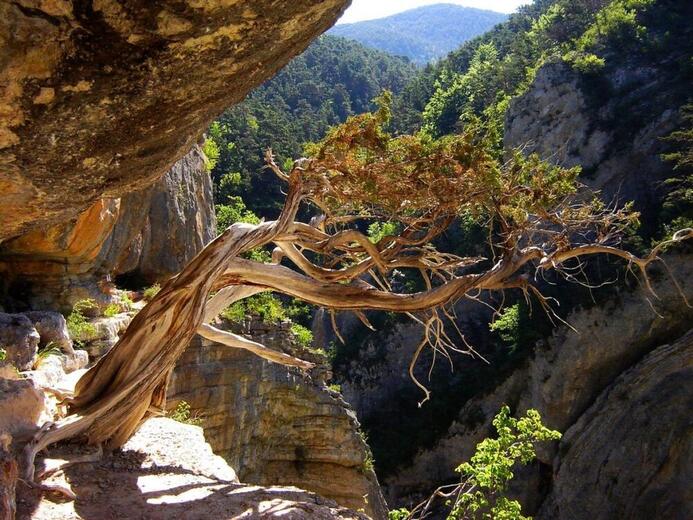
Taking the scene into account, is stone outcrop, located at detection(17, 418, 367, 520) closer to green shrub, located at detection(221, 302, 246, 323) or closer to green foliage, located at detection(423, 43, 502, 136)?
green shrub, located at detection(221, 302, 246, 323)

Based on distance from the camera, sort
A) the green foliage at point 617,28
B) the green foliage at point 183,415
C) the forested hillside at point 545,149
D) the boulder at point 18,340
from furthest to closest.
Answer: the green foliage at point 617,28
the forested hillside at point 545,149
the green foliage at point 183,415
the boulder at point 18,340

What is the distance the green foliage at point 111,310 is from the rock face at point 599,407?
16.7m

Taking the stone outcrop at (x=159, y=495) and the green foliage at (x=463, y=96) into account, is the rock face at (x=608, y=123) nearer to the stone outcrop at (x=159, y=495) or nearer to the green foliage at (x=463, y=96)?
the green foliage at (x=463, y=96)

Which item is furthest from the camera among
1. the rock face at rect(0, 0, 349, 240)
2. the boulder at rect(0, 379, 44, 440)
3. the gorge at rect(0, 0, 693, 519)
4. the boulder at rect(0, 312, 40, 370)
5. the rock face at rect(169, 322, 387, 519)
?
the rock face at rect(169, 322, 387, 519)

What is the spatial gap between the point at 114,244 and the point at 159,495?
8.00 meters

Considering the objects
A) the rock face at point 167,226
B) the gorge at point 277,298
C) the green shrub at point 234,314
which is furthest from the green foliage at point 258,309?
the rock face at point 167,226

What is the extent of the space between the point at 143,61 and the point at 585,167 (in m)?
31.0

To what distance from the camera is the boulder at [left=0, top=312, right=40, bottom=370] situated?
7.17 meters

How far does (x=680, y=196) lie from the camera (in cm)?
2486

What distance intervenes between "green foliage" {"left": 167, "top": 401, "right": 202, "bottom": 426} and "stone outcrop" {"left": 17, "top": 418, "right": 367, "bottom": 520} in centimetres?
344

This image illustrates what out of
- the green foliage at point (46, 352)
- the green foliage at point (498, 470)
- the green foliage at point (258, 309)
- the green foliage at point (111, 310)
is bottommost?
the green foliage at point (258, 309)

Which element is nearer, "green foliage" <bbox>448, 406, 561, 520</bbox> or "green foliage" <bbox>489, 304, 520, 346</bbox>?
"green foliage" <bbox>448, 406, 561, 520</bbox>

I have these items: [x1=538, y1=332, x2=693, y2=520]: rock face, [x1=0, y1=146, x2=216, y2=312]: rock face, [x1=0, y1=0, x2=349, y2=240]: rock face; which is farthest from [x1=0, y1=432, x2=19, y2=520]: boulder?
[x1=538, y1=332, x2=693, y2=520]: rock face

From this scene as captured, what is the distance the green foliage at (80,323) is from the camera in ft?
33.3
